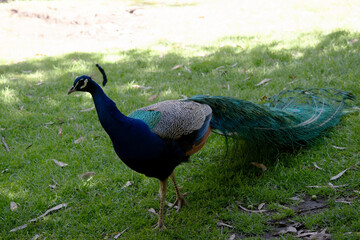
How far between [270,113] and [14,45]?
6413 millimetres

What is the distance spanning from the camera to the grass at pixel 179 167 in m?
3.14

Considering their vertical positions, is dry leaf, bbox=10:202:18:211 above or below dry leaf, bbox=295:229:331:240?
below

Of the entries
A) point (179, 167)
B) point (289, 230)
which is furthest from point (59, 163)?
point (289, 230)

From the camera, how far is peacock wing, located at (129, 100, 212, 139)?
2.90 metres

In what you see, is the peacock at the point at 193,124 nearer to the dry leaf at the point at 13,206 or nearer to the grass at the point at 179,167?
the grass at the point at 179,167

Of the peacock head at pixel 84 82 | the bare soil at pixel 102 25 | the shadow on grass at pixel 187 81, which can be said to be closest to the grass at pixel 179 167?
the shadow on grass at pixel 187 81

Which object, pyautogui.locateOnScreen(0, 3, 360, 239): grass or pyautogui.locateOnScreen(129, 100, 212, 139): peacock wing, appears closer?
pyautogui.locateOnScreen(129, 100, 212, 139): peacock wing

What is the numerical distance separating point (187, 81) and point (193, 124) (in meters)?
2.59

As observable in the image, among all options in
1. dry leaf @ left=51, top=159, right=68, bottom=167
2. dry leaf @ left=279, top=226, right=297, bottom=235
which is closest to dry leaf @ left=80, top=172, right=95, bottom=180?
dry leaf @ left=51, top=159, right=68, bottom=167

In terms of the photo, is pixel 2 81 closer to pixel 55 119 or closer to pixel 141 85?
pixel 55 119

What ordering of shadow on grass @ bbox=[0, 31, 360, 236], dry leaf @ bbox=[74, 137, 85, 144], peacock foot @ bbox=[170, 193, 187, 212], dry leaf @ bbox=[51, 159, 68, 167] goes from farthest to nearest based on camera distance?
dry leaf @ bbox=[74, 137, 85, 144] → dry leaf @ bbox=[51, 159, 68, 167] → shadow on grass @ bbox=[0, 31, 360, 236] → peacock foot @ bbox=[170, 193, 187, 212]

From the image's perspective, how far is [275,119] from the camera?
11.6ft

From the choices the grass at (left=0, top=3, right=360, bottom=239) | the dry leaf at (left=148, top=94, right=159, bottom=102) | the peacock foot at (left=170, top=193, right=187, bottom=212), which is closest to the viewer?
the grass at (left=0, top=3, right=360, bottom=239)

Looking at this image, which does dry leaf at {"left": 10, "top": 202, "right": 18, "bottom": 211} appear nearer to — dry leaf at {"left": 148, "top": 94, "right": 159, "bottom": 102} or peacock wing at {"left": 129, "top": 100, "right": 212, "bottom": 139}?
peacock wing at {"left": 129, "top": 100, "right": 212, "bottom": 139}
